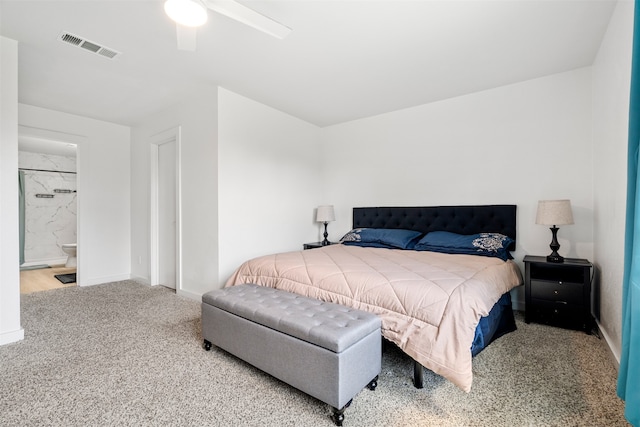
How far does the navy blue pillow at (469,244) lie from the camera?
9.35ft

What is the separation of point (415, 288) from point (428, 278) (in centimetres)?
25

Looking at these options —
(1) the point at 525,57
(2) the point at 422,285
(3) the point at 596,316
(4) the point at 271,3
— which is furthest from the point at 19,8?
(3) the point at 596,316

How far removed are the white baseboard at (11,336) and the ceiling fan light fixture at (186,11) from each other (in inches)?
111

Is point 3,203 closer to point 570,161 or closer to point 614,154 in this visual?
point 614,154

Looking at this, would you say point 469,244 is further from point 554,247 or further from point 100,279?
point 100,279

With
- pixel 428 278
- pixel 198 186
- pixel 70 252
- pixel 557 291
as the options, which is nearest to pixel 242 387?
pixel 428 278

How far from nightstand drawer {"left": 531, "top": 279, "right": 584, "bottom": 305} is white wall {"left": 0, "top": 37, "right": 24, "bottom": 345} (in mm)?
4593

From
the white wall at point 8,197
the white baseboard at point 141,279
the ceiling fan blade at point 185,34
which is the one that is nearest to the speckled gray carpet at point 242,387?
the white wall at point 8,197

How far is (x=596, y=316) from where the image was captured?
2.59 m

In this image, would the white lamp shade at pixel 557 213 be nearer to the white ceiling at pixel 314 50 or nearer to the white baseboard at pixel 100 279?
the white ceiling at pixel 314 50

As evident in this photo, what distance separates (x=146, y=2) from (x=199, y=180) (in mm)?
1855

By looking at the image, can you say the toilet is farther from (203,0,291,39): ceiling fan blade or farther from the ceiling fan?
(203,0,291,39): ceiling fan blade

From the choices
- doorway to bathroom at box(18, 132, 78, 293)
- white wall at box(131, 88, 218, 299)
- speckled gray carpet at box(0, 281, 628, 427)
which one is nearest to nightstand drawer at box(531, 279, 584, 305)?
speckled gray carpet at box(0, 281, 628, 427)

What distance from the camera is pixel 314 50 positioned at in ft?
8.25
